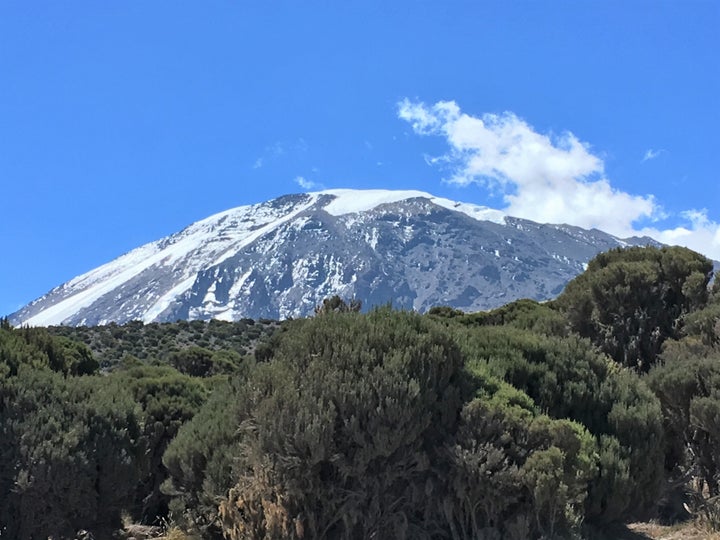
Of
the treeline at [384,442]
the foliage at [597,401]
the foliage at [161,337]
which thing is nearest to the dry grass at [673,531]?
the treeline at [384,442]

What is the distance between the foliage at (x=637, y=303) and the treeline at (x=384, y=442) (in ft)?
20.7

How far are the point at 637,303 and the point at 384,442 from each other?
1128cm

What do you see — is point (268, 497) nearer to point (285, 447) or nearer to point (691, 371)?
point (285, 447)

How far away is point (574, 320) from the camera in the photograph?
1720cm

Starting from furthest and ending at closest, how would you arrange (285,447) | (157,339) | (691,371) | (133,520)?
(157,339)
(133,520)
(691,371)
(285,447)

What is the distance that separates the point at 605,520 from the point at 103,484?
5262mm

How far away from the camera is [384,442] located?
7145 mm

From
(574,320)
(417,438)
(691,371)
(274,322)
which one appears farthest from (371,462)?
(274,322)

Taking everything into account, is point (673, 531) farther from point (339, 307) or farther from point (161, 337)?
point (161, 337)

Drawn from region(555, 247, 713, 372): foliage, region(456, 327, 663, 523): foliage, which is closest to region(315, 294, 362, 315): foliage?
region(456, 327, 663, 523): foliage

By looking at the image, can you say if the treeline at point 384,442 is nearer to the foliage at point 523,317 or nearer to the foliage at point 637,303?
the foliage at point 523,317

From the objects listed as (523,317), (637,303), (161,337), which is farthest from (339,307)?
(161,337)

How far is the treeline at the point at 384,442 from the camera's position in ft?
23.7

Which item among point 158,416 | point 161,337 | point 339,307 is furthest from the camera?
point 161,337
